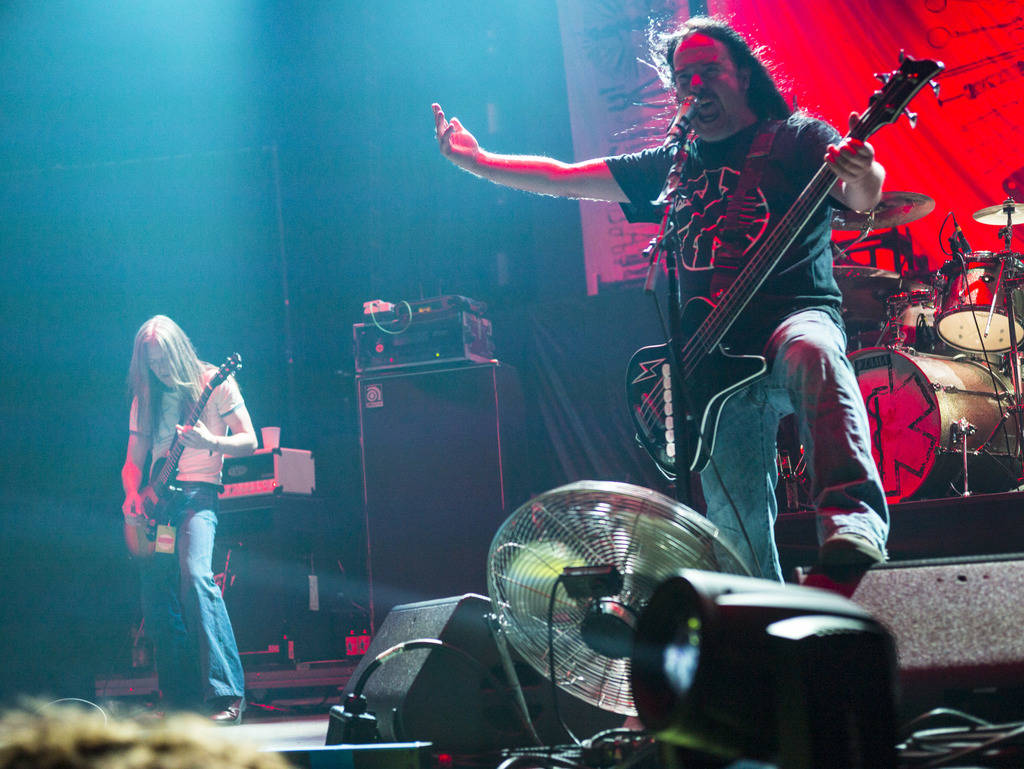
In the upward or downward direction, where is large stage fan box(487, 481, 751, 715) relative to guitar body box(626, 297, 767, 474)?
downward

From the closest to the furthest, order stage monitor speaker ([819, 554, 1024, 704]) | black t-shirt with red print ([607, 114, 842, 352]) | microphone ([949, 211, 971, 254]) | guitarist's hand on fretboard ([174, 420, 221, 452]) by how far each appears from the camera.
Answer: stage monitor speaker ([819, 554, 1024, 704]) → black t-shirt with red print ([607, 114, 842, 352]) → guitarist's hand on fretboard ([174, 420, 221, 452]) → microphone ([949, 211, 971, 254])

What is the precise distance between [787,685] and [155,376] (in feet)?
15.1

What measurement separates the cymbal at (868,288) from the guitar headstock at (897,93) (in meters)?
3.00

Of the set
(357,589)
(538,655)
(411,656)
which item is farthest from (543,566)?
(357,589)

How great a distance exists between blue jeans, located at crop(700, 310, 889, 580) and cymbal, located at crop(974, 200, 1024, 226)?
10.2 ft

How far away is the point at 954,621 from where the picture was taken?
147cm

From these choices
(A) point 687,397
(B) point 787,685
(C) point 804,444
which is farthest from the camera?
(A) point 687,397

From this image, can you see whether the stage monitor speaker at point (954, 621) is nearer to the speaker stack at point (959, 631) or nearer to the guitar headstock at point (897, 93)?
the speaker stack at point (959, 631)

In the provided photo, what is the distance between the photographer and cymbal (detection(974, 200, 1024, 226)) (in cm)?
485

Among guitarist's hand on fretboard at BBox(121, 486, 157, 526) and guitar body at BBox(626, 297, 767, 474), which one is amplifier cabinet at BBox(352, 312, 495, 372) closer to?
guitarist's hand on fretboard at BBox(121, 486, 157, 526)

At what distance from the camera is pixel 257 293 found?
714 cm

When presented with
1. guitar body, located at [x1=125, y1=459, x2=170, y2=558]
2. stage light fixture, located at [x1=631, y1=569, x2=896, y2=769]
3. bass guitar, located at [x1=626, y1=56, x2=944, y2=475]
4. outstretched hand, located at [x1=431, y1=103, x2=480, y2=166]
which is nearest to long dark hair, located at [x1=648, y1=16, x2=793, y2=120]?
bass guitar, located at [x1=626, y1=56, x2=944, y2=475]

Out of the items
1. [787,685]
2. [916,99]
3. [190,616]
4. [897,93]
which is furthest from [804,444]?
[916,99]

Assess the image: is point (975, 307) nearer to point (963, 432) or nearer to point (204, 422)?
point (963, 432)
